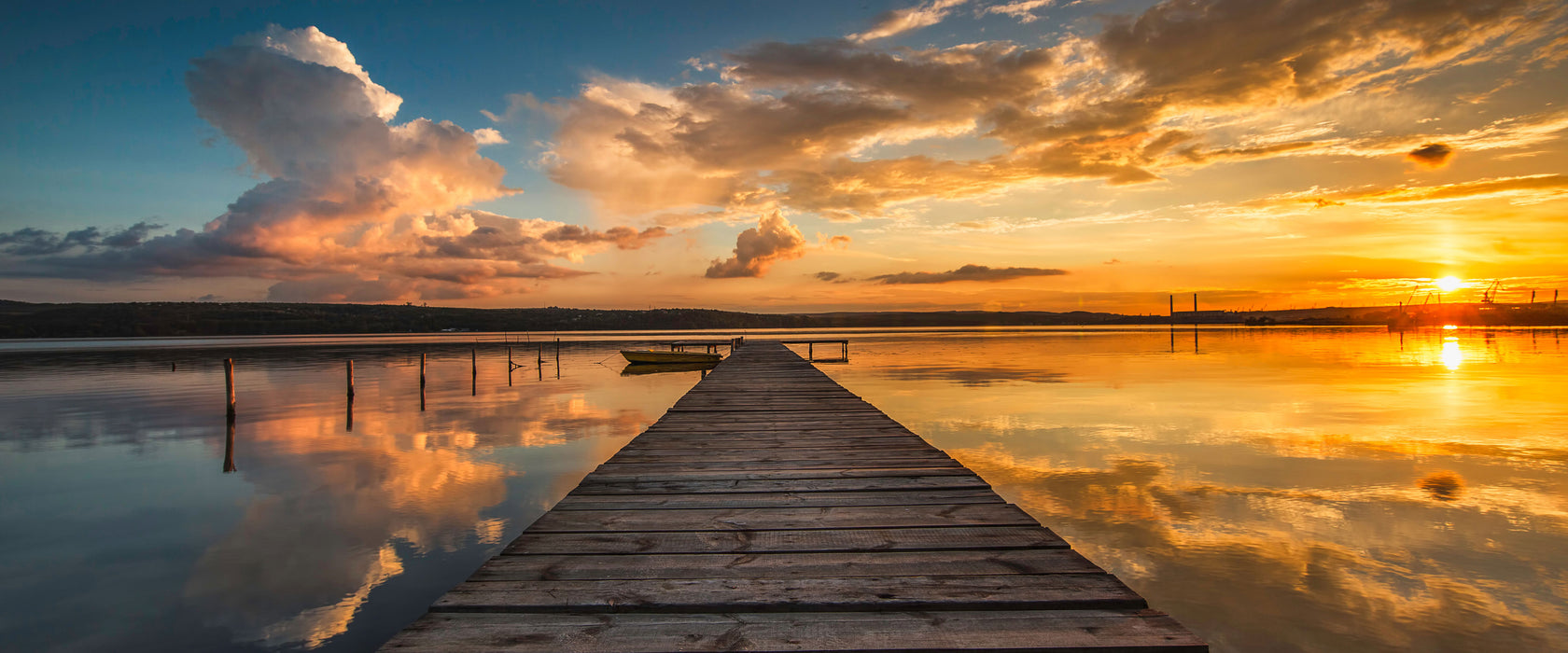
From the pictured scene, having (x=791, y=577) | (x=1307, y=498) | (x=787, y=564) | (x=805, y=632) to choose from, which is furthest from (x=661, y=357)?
(x=805, y=632)

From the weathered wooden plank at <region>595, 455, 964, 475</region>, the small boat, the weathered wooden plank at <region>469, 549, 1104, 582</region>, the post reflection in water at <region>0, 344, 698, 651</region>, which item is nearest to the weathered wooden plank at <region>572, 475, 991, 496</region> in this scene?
the weathered wooden plank at <region>595, 455, 964, 475</region>

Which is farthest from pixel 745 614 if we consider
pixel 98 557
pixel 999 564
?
pixel 98 557

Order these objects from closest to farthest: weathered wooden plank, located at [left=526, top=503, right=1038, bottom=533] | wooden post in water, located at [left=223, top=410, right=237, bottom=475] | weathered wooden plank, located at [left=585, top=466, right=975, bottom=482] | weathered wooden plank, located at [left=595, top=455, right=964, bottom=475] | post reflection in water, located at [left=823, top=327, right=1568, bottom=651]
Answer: weathered wooden plank, located at [left=526, top=503, right=1038, bottom=533]
post reflection in water, located at [left=823, top=327, right=1568, bottom=651]
weathered wooden plank, located at [left=585, top=466, right=975, bottom=482]
weathered wooden plank, located at [left=595, top=455, right=964, bottom=475]
wooden post in water, located at [left=223, top=410, right=237, bottom=475]

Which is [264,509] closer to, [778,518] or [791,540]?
[778,518]

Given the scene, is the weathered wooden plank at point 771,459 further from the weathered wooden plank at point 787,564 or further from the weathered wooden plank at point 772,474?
the weathered wooden plank at point 787,564

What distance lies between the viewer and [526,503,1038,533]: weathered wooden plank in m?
4.57

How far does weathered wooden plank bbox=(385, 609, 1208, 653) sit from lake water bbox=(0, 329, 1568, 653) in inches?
126

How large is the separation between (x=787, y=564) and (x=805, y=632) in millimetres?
861

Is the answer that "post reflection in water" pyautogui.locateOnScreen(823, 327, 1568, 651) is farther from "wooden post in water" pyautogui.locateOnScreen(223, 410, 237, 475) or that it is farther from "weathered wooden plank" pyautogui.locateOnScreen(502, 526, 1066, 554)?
"wooden post in water" pyautogui.locateOnScreen(223, 410, 237, 475)

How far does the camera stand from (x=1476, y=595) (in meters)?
5.94

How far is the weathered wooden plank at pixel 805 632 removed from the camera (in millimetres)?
2781

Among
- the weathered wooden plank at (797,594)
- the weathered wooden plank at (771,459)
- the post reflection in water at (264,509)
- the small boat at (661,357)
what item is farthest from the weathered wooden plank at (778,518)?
the small boat at (661,357)

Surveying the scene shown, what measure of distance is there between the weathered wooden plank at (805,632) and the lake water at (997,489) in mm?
3200

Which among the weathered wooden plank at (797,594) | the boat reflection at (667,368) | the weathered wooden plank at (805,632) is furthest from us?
the boat reflection at (667,368)
